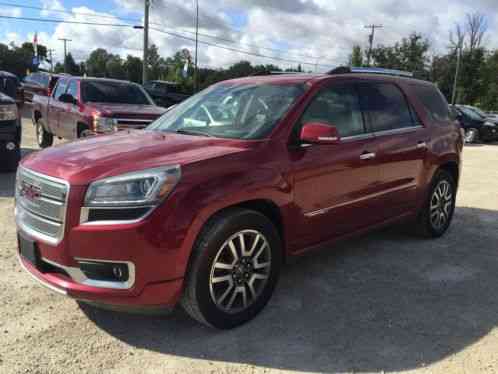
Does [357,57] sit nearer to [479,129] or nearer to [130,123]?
[479,129]

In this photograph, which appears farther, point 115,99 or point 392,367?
point 115,99

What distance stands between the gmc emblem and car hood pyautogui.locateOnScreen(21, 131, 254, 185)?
116 mm

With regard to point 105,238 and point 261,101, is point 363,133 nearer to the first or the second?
point 261,101

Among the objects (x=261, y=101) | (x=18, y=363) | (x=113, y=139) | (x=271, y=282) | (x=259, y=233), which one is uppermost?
(x=261, y=101)

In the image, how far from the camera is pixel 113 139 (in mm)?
3791

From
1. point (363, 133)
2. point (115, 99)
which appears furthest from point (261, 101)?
point (115, 99)

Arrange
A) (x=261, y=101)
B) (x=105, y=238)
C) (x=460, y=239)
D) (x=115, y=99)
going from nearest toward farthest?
(x=105, y=238)
(x=261, y=101)
(x=460, y=239)
(x=115, y=99)

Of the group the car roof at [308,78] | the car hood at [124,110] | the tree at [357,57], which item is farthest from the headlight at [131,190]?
the tree at [357,57]

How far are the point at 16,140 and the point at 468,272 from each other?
710 cm

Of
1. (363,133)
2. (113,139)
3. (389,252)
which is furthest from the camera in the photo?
(389,252)

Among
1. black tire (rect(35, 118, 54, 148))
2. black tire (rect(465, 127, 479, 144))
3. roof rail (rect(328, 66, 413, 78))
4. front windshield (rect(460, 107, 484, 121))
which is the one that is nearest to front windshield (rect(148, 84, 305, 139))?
roof rail (rect(328, 66, 413, 78))

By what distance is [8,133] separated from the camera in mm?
8000

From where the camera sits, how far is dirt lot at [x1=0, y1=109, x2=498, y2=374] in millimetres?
3010

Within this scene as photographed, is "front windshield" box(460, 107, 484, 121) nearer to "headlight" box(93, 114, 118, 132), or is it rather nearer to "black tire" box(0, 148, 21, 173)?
"headlight" box(93, 114, 118, 132)
